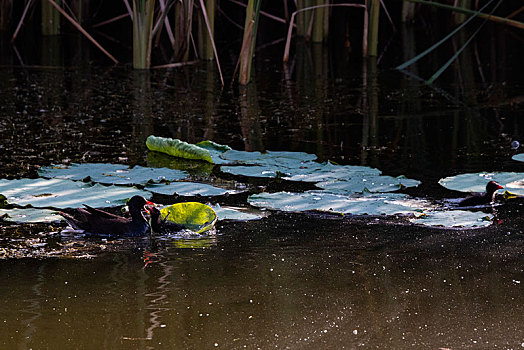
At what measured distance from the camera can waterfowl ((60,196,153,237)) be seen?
4285mm

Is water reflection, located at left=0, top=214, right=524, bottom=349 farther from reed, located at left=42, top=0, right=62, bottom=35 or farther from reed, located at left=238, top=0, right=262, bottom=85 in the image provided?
reed, located at left=42, top=0, right=62, bottom=35

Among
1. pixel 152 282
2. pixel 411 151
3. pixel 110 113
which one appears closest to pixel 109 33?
pixel 110 113

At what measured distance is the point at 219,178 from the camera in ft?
17.8

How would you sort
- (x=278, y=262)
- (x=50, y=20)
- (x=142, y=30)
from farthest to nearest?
(x=50, y=20) → (x=142, y=30) → (x=278, y=262)

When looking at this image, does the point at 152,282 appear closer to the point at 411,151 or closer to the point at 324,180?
the point at 324,180

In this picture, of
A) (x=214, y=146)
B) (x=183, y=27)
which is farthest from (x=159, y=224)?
(x=183, y=27)

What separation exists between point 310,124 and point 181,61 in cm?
377

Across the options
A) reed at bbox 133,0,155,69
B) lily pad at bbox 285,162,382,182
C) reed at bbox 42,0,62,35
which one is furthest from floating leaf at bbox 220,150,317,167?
reed at bbox 42,0,62,35

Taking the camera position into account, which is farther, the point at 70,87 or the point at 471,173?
the point at 70,87

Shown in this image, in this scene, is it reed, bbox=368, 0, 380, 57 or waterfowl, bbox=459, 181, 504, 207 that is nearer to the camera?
waterfowl, bbox=459, 181, 504, 207

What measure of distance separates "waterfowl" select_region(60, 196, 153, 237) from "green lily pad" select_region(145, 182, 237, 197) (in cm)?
58

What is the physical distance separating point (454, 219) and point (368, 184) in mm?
750

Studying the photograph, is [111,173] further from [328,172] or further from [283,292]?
[283,292]

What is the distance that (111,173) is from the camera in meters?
5.34
